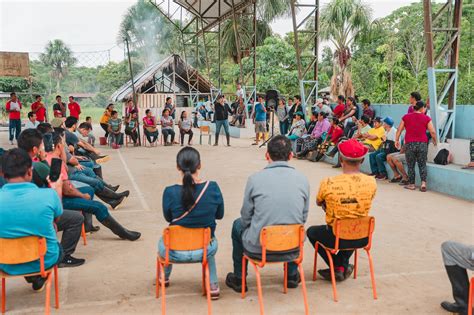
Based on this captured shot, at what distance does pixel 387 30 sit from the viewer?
87.7 feet

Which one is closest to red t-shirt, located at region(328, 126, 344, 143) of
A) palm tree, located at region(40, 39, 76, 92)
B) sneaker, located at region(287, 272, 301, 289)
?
sneaker, located at region(287, 272, 301, 289)

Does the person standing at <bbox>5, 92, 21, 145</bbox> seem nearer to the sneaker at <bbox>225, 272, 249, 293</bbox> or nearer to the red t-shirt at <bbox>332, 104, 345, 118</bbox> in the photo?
the red t-shirt at <bbox>332, 104, 345, 118</bbox>

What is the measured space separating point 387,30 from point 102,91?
2971 centimetres

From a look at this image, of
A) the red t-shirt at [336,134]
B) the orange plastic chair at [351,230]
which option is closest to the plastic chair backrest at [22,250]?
the orange plastic chair at [351,230]

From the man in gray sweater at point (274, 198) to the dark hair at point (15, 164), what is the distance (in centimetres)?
151

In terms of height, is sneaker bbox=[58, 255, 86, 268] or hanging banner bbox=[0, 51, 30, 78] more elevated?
hanging banner bbox=[0, 51, 30, 78]

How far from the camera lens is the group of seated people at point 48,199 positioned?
3051 mm

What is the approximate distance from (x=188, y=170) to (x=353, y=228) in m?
1.30

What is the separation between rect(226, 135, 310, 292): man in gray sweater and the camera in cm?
323

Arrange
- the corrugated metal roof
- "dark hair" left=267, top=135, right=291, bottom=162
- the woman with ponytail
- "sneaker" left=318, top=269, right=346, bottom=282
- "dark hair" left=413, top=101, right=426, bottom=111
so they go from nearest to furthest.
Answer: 1. the woman with ponytail
2. "dark hair" left=267, top=135, right=291, bottom=162
3. "sneaker" left=318, top=269, right=346, bottom=282
4. "dark hair" left=413, top=101, right=426, bottom=111
5. the corrugated metal roof

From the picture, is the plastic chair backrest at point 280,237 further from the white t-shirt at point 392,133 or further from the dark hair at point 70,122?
the white t-shirt at point 392,133

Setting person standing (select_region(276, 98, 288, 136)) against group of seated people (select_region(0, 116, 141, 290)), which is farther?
person standing (select_region(276, 98, 288, 136))

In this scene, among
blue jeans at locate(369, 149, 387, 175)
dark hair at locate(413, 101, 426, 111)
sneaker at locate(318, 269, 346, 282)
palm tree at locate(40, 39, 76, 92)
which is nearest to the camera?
sneaker at locate(318, 269, 346, 282)

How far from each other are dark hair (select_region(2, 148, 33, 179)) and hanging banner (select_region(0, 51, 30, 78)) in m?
9.78
